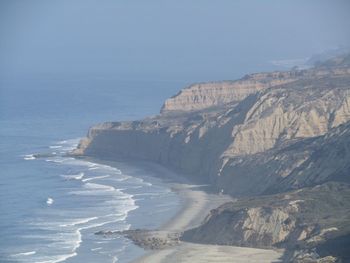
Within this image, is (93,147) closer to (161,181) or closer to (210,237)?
(161,181)

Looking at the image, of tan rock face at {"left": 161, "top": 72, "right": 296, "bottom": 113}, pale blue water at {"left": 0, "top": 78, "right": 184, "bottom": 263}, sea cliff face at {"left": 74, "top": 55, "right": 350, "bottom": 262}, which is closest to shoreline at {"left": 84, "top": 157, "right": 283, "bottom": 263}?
pale blue water at {"left": 0, "top": 78, "right": 184, "bottom": 263}

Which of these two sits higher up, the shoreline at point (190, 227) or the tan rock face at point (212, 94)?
the tan rock face at point (212, 94)

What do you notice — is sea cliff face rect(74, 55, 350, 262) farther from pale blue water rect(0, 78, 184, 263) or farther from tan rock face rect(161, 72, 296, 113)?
pale blue water rect(0, 78, 184, 263)

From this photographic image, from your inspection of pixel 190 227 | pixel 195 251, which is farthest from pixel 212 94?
pixel 195 251

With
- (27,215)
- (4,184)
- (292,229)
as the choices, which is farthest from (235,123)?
(292,229)

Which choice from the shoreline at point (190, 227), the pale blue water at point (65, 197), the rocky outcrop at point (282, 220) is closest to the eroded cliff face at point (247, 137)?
the shoreline at point (190, 227)

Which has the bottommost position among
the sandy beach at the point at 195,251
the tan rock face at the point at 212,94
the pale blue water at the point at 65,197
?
the sandy beach at the point at 195,251

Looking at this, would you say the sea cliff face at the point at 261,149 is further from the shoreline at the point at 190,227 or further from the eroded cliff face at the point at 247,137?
the shoreline at the point at 190,227
